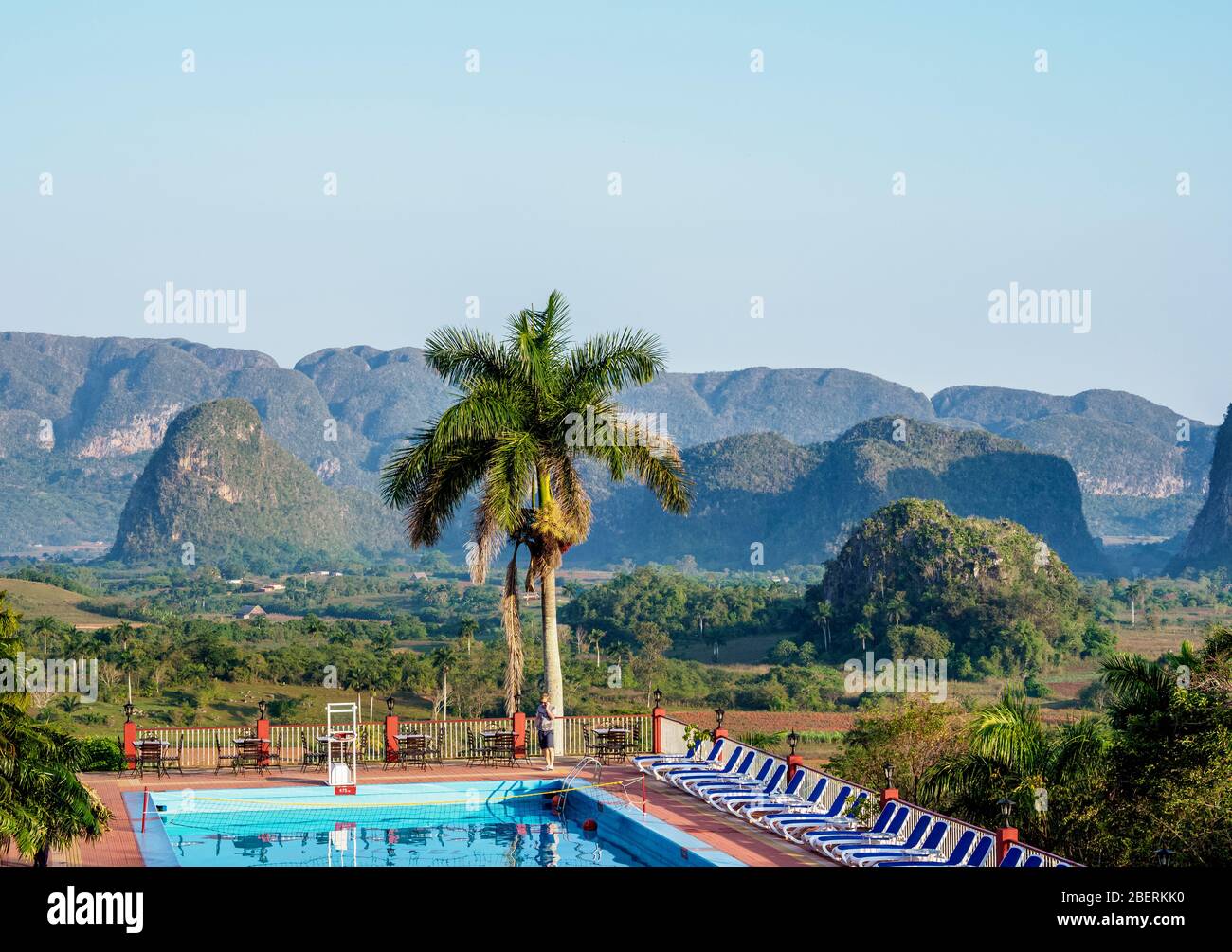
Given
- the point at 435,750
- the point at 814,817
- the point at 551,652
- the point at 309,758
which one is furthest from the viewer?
the point at 435,750

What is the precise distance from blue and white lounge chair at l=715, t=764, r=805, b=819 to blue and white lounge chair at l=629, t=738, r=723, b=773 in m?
2.03

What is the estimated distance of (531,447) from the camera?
19.0m

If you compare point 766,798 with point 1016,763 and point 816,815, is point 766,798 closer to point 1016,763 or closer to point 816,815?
point 816,815

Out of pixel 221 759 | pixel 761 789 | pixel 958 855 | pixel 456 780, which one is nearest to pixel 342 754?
pixel 456 780

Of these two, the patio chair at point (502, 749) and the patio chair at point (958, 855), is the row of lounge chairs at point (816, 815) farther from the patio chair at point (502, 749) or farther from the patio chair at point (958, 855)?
the patio chair at point (502, 749)

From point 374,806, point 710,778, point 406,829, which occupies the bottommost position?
point 406,829

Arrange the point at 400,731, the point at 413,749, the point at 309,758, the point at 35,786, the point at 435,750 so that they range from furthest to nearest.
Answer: the point at 400,731, the point at 435,750, the point at 309,758, the point at 413,749, the point at 35,786

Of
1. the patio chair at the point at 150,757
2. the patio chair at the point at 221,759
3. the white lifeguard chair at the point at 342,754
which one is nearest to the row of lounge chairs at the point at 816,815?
the white lifeguard chair at the point at 342,754

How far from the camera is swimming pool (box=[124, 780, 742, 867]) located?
1565 cm

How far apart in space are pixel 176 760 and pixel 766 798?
318 inches

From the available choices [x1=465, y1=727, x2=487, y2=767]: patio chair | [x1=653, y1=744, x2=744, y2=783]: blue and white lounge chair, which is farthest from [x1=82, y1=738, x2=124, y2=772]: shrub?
[x1=653, y1=744, x2=744, y2=783]: blue and white lounge chair

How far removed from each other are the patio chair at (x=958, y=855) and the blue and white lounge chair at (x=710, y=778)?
4245 mm
